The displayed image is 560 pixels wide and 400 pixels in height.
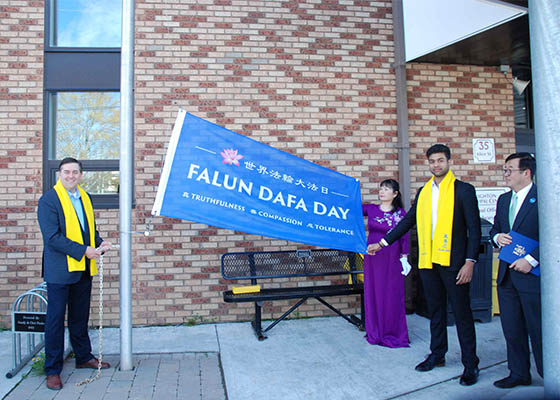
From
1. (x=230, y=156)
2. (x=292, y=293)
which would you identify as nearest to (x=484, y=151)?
(x=292, y=293)

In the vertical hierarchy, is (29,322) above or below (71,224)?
below

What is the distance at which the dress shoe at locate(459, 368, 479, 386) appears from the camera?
386 cm

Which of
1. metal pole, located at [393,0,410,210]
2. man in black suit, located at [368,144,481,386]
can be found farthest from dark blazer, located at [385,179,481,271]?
metal pole, located at [393,0,410,210]

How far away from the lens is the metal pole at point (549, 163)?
2488 mm

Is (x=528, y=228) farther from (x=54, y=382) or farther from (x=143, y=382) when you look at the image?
(x=54, y=382)

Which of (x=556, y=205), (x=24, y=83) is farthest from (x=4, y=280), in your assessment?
(x=556, y=205)

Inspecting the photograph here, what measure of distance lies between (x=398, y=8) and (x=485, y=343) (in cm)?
434

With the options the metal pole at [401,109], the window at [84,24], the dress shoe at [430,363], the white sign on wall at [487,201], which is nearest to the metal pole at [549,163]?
the dress shoe at [430,363]

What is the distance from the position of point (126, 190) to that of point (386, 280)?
2845 mm

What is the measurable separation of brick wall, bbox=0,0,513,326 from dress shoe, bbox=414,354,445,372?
189 centimetres

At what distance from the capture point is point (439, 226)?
408 cm

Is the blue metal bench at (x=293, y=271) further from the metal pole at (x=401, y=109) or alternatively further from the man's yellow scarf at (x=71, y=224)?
the man's yellow scarf at (x=71, y=224)

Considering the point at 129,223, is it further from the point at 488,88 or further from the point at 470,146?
the point at 488,88

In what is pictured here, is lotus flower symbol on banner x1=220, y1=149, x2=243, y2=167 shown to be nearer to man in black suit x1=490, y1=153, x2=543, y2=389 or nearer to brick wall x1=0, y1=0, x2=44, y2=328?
man in black suit x1=490, y1=153, x2=543, y2=389
